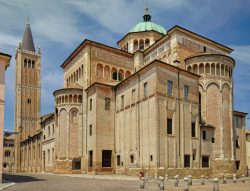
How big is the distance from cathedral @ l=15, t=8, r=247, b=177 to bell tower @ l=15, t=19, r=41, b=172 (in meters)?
33.6

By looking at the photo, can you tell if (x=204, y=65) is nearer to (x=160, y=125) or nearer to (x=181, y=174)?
(x=160, y=125)

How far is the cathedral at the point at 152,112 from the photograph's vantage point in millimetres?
37969

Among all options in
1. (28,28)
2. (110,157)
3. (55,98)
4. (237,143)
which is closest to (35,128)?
(28,28)

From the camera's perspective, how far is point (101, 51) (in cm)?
4956

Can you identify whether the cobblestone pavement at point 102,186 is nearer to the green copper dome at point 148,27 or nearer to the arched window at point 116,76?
the arched window at point 116,76

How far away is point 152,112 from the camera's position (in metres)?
37.5

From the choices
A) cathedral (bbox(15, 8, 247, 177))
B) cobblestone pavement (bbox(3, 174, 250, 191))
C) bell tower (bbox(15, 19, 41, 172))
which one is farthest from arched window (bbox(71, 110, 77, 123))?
bell tower (bbox(15, 19, 41, 172))

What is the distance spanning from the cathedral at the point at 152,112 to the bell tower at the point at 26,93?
33612 millimetres

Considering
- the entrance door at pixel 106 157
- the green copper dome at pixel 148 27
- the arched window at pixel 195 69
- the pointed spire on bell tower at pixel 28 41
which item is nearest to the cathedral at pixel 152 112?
the entrance door at pixel 106 157

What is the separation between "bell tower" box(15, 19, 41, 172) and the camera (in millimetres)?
87125

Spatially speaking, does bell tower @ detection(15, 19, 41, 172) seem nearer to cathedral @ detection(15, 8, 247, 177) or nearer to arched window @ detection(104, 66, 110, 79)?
cathedral @ detection(15, 8, 247, 177)

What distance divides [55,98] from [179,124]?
64.7 ft

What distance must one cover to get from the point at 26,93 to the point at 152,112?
60.0 meters

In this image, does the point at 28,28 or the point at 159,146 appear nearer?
the point at 159,146
